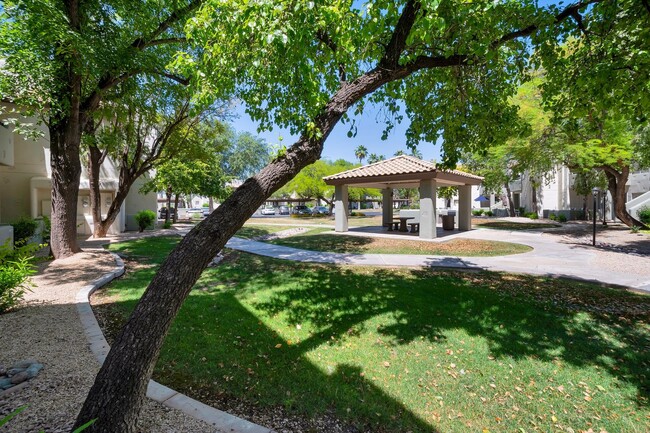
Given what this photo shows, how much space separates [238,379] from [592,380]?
13.9 feet

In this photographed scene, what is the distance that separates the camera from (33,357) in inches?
145

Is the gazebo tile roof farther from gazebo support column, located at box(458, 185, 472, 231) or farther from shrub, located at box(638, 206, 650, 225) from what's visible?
shrub, located at box(638, 206, 650, 225)

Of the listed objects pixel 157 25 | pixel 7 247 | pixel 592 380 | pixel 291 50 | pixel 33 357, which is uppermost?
pixel 157 25

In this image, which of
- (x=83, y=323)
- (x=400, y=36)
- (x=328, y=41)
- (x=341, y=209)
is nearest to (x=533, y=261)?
(x=400, y=36)

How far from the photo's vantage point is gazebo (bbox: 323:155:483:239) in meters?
15.0

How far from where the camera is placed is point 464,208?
19531mm

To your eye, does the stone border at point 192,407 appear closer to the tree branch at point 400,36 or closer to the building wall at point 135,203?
the tree branch at point 400,36

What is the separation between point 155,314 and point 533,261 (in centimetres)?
1106

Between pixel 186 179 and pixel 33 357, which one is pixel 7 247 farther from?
pixel 186 179

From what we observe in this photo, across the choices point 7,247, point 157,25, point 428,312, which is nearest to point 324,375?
point 428,312

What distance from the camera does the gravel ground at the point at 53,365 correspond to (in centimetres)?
257

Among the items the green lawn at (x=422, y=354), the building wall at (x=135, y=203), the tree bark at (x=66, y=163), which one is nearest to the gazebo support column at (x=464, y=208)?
the green lawn at (x=422, y=354)

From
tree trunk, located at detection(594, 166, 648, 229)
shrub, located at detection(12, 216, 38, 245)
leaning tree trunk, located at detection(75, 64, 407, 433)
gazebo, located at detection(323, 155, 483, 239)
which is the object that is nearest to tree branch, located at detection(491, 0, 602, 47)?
leaning tree trunk, located at detection(75, 64, 407, 433)

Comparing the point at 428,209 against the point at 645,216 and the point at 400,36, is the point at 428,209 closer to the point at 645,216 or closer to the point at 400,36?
Result: the point at 400,36
